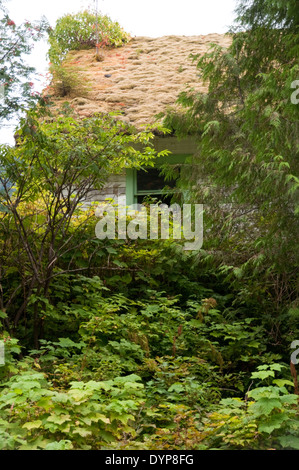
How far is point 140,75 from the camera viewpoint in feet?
33.8

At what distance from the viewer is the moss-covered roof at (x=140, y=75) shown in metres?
9.38

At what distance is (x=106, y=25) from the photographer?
12.2m
